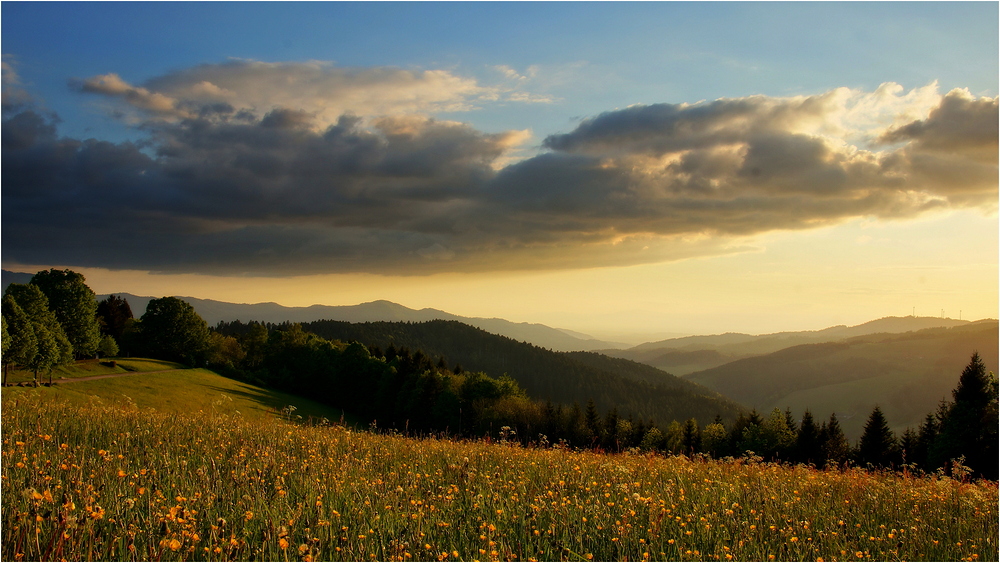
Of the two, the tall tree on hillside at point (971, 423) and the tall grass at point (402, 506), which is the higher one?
the tall grass at point (402, 506)

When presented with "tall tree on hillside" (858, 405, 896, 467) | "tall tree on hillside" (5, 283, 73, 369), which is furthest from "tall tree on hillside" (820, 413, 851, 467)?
"tall tree on hillside" (5, 283, 73, 369)

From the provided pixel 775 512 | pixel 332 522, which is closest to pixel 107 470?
pixel 332 522

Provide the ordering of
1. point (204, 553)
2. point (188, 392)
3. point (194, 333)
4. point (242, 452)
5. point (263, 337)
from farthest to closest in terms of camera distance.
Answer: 1. point (263, 337)
2. point (194, 333)
3. point (188, 392)
4. point (242, 452)
5. point (204, 553)

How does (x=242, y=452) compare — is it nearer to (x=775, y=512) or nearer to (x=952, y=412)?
(x=775, y=512)

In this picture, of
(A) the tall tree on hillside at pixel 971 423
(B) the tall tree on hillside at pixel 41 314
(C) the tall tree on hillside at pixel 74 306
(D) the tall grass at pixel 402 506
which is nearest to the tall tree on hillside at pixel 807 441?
(A) the tall tree on hillside at pixel 971 423

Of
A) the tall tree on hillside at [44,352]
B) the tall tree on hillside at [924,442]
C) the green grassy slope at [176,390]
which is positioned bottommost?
the tall tree on hillside at [924,442]

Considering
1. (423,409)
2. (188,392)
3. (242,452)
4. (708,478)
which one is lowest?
(423,409)

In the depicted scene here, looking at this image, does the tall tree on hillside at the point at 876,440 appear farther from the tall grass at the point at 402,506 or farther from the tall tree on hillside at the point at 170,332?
the tall tree on hillside at the point at 170,332

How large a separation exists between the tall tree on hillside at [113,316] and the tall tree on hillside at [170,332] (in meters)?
12.1

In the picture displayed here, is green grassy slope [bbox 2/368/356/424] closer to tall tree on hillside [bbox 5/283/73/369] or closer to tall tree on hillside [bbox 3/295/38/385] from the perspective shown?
tall tree on hillside [bbox 3/295/38/385]

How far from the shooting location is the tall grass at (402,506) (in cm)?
438

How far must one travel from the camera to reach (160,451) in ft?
22.9

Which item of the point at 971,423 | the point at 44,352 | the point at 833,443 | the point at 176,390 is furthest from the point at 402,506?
the point at 833,443

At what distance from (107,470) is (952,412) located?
61.7 metres
